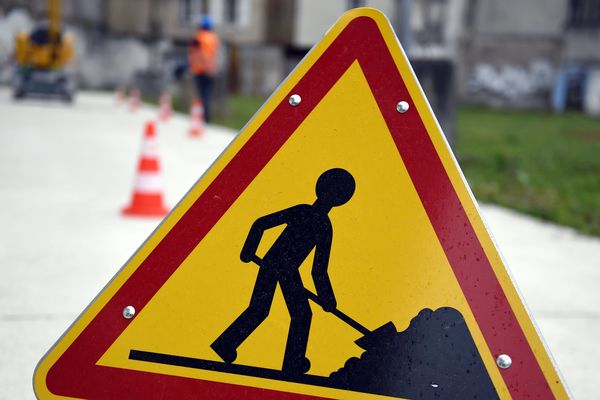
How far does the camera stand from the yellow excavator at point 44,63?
2170 centimetres

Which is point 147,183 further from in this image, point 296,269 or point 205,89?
point 205,89

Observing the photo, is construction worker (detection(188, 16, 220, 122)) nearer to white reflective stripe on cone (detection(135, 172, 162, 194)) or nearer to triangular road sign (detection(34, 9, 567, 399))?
white reflective stripe on cone (detection(135, 172, 162, 194))

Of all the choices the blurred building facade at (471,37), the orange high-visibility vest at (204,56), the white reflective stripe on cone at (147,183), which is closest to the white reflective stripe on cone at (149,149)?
the white reflective stripe on cone at (147,183)

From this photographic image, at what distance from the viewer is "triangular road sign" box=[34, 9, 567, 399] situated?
1.90m

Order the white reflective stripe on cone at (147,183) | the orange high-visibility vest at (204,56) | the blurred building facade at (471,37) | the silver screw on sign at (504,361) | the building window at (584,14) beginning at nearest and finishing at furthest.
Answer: the silver screw on sign at (504,361), the white reflective stripe on cone at (147,183), the orange high-visibility vest at (204,56), the building window at (584,14), the blurred building facade at (471,37)

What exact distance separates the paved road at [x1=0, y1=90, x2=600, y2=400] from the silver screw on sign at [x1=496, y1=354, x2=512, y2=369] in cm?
130

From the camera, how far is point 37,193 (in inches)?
275

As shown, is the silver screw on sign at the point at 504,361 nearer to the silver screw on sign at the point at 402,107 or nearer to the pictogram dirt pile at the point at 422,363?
the pictogram dirt pile at the point at 422,363

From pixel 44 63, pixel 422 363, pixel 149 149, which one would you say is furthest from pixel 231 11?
pixel 422 363

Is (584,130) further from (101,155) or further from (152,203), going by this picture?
(152,203)

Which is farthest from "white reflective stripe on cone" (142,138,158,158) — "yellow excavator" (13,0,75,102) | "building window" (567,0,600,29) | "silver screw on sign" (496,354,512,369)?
"building window" (567,0,600,29)

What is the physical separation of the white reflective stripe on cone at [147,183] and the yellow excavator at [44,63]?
1647 cm

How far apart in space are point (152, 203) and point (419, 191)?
14.5 ft

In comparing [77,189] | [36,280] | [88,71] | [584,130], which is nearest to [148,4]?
[88,71]
